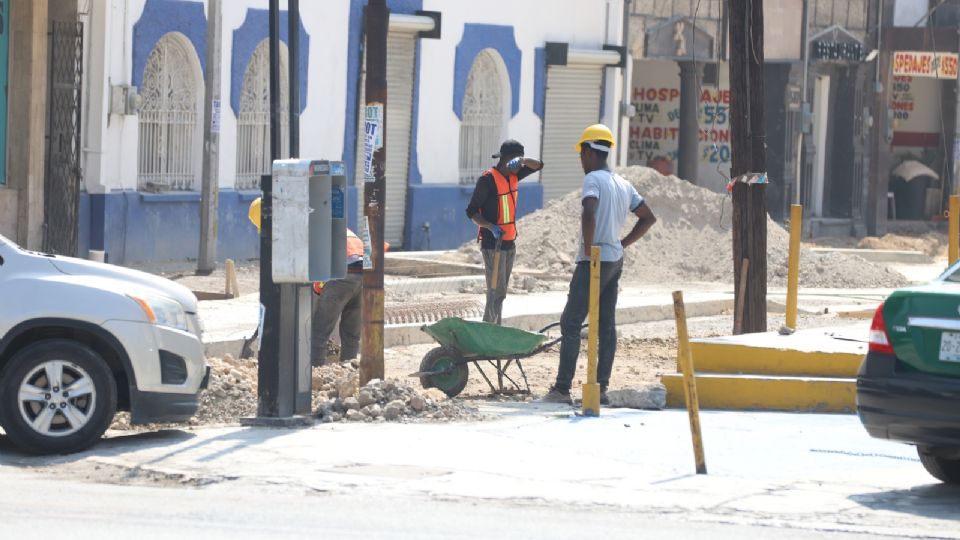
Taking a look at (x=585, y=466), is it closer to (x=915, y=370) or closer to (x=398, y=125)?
(x=915, y=370)

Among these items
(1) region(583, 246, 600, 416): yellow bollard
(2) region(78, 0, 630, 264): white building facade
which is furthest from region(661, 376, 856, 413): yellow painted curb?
(2) region(78, 0, 630, 264): white building facade

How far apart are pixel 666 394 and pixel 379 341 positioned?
2030 millimetres

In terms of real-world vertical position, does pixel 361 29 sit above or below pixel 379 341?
above

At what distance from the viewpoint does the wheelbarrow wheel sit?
1254 cm

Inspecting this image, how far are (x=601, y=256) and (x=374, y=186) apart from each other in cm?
164

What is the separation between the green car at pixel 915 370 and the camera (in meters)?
8.90

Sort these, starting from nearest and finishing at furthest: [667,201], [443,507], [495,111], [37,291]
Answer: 1. [443,507]
2. [37,291]
3. [667,201]
4. [495,111]

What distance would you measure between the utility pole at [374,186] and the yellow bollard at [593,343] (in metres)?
1.49

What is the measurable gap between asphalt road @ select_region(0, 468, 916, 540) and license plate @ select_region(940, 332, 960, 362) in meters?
1.28

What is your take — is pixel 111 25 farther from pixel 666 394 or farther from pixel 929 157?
pixel 929 157

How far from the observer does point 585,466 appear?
385 inches

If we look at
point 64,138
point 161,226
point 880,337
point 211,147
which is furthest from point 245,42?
point 880,337

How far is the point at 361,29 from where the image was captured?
25844mm

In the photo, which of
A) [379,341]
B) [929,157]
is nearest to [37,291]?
[379,341]
